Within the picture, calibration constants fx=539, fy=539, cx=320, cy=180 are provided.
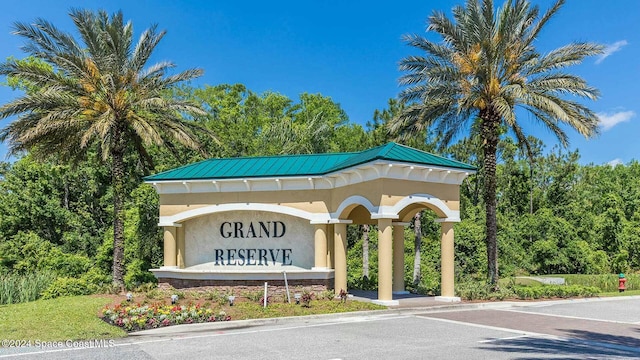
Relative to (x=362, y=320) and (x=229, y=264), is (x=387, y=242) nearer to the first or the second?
(x=362, y=320)

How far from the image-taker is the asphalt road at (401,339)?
1052 centimetres

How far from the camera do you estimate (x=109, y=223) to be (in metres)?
33.2

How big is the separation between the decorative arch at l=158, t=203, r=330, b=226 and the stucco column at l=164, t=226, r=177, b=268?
0.32 m

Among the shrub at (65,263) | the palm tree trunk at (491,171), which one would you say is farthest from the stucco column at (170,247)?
the palm tree trunk at (491,171)

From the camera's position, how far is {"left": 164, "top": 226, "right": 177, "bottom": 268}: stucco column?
21.3 metres

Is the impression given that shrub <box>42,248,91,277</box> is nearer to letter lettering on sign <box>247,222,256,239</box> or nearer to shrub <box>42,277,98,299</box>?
shrub <box>42,277,98,299</box>

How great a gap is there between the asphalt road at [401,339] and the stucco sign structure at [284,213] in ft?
13.5

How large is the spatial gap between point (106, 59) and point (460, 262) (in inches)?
874

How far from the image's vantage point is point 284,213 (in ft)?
67.4

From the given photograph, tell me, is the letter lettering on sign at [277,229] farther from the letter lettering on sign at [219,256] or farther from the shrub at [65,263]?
the shrub at [65,263]

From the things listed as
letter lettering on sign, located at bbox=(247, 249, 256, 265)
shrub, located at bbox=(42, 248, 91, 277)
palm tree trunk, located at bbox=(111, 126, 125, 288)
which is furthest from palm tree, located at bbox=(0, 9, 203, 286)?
shrub, located at bbox=(42, 248, 91, 277)

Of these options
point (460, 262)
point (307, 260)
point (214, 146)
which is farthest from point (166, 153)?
point (460, 262)

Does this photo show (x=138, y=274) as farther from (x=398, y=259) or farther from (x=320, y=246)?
(x=398, y=259)

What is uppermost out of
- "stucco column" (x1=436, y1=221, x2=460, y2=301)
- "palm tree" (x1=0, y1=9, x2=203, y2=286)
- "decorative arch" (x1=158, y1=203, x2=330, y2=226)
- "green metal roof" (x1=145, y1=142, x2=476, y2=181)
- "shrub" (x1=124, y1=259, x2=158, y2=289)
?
"palm tree" (x1=0, y1=9, x2=203, y2=286)
